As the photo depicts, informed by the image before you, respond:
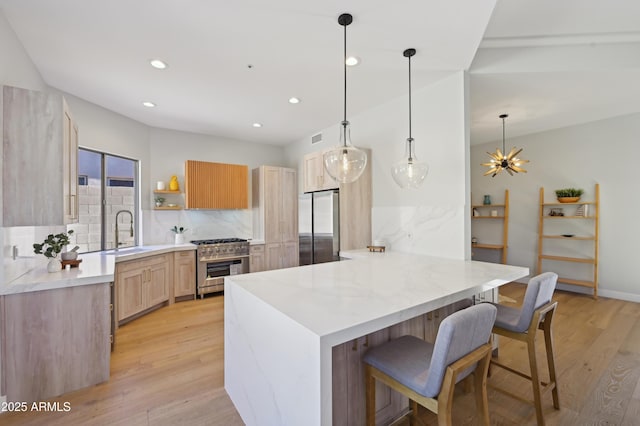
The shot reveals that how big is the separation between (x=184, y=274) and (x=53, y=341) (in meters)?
2.17

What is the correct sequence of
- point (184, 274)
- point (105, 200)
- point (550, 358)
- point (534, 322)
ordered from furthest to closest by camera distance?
point (184, 274), point (105, 200), point (550, 358), point (534, 322)

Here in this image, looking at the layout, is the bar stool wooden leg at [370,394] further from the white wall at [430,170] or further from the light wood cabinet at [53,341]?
the light wood cabinet at [53,341]

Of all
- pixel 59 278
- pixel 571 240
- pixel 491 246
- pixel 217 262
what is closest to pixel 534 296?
pixel 59 278

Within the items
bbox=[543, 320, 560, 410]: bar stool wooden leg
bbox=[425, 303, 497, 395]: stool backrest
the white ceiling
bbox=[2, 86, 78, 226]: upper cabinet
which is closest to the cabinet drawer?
bbox=[2, 86, 78, 226]: upper cabinet

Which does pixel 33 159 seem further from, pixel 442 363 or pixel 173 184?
pixel 442 363

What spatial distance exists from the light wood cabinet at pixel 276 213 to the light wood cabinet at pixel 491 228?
12.6 feet

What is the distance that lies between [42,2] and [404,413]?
3669mm

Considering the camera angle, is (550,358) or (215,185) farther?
(215,185)

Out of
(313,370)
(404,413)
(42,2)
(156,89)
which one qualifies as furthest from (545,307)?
(156,89)

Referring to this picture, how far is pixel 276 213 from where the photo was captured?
5.02m

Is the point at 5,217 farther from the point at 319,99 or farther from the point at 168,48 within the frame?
the point at 319,99

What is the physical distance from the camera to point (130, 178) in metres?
4.29

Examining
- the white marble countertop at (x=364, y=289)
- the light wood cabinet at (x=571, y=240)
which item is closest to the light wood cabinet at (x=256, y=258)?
the white marble countertop at (x=364, y=289)

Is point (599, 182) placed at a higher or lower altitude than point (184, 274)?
higher
